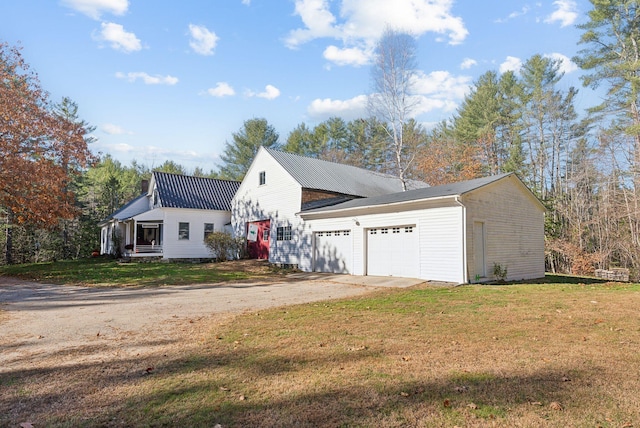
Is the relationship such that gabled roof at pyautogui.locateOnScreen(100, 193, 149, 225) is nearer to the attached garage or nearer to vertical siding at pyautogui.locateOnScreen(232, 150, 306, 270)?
vertical siding at pyautogui.locateOnScreen(232, 150, 306, 270)

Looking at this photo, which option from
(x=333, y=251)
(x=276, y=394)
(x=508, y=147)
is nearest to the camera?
(x=276, y=394)

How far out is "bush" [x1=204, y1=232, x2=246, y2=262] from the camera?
72.8ft

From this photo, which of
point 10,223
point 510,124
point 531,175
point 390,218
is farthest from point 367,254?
point 10,223

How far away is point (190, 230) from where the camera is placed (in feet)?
81.4

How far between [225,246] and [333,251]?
812 centimetres

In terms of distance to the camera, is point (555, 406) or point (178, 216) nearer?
point (555, 406)

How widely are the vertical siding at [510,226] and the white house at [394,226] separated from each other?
0.04 m

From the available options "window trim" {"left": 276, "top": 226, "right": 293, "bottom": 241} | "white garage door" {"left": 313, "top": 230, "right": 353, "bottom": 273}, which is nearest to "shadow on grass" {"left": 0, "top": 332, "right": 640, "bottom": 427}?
"white garage door" {"left": 313, "top": 230, "right": 353, "bottom": 273}

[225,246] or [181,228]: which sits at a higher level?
[181,228]

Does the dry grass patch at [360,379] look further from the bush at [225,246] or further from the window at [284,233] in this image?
the bush at [225,246]

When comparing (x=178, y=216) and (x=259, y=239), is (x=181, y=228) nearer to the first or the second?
(x=178, y=216)

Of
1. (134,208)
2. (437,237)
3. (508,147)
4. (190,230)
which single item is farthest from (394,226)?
(134,208)

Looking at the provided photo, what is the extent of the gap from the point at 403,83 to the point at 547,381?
813 inches

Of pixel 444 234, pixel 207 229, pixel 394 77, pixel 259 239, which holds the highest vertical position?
pixel 394 77
